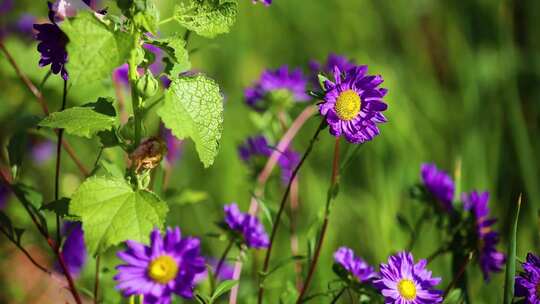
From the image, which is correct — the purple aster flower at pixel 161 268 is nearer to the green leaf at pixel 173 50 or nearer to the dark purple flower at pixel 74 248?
the green leaf at pixel 173 50

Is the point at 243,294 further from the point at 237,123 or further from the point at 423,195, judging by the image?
the point at 237,123

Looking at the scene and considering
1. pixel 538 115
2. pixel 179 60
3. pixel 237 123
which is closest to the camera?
pixel 179 60

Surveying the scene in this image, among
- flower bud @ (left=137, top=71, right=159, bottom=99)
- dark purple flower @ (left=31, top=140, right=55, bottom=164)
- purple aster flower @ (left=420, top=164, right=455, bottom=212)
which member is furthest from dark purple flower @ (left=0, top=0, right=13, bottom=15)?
purple aster flower @ (left=420, top=164, right=455, bottom=212)

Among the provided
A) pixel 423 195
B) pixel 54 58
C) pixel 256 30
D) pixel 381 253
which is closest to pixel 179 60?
pixel 54 58

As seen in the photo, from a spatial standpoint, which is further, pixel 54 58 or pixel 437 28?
pixel 437 28

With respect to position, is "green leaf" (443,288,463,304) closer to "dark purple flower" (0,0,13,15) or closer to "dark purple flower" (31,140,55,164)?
"dark purple flower" (31,140,55,164)

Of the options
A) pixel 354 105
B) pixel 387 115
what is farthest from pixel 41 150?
pixel 354 105
